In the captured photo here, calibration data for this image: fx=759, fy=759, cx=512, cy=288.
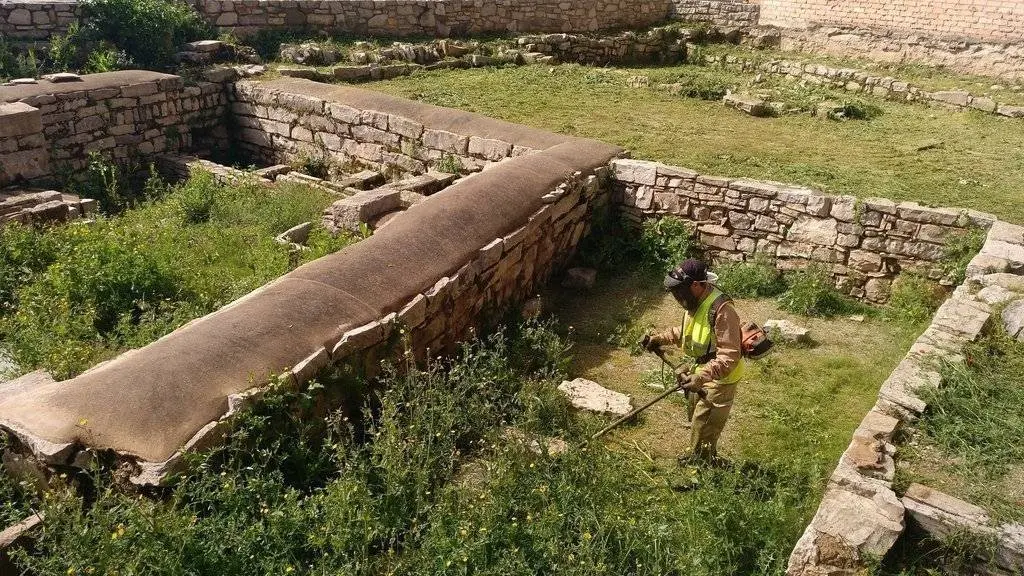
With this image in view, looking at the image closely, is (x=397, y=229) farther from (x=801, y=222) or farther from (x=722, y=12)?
(x=722, y=12)

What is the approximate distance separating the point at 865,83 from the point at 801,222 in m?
8.24

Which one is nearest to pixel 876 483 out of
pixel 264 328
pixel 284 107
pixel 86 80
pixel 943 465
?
pixel 943 465

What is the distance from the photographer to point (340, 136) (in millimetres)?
10859

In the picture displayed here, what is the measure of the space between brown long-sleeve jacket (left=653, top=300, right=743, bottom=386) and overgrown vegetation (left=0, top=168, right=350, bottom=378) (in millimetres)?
3816

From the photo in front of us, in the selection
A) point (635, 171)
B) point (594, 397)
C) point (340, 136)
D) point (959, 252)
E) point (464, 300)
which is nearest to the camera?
point (594, 397)

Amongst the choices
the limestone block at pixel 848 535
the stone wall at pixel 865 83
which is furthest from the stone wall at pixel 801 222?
the stone wall at pixel 865 83

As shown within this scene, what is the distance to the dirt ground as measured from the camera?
5.79 meters

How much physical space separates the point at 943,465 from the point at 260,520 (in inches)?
150

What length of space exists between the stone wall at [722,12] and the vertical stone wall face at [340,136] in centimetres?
1217

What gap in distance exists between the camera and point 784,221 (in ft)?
26.9

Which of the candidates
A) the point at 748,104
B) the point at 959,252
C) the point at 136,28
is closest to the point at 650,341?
the point at 959,252

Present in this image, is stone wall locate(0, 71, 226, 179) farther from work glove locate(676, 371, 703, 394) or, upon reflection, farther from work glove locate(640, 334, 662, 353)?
work glove locate(676, 371, 703, 394)

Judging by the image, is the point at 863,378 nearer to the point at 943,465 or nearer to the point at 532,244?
the point at 943,465

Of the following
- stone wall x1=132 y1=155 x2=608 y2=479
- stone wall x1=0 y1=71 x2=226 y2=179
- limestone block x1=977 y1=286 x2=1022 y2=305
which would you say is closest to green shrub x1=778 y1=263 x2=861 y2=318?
limestone block x1=977 y1=286 x2=1022 y2=305
